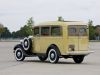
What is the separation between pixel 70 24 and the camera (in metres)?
23.2

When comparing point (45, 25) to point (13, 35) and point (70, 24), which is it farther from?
point (13, 35)

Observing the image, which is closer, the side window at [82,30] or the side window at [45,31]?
the side window at [82,30]

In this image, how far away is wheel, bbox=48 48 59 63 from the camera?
22969 millimetres

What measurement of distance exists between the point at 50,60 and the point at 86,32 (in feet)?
7.32

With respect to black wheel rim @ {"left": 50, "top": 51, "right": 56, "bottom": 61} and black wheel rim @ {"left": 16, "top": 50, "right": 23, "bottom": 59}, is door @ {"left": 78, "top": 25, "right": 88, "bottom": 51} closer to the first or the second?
black wheel rim @ {"left": 50, "top": 51, "right": 56, "bottom": 61}

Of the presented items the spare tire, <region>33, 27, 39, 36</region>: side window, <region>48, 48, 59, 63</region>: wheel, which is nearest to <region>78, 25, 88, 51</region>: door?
<region>48, 48, 59, 63</region>: wheel

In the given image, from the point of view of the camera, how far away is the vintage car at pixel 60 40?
23000 mm

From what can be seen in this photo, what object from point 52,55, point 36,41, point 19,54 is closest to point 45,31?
point 36,41

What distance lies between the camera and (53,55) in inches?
914

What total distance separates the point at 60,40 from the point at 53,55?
2.62 feet

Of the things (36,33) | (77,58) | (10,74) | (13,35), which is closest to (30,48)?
(36,33)

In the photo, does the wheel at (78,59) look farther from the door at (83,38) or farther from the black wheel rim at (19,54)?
the black wheel rim at (19,54)

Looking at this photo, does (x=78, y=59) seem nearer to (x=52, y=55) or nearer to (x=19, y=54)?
(x=52, y=55)

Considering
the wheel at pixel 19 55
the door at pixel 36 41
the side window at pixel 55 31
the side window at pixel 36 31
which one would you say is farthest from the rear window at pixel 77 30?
the wheel at pixel 19 55
